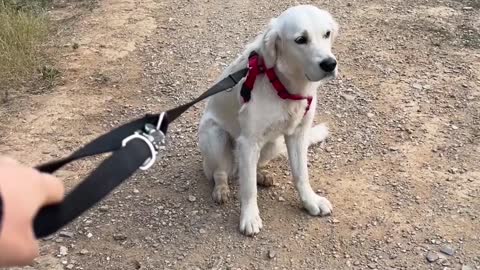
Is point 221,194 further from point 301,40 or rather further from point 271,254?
point 301,40

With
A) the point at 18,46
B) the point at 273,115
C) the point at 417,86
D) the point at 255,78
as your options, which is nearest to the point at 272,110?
the point at 273,115

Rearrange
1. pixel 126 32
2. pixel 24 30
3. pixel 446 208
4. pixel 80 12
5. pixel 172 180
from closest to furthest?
pixel 446 208
pixel 172 180
pixel 24 30
pixel 126 32
pixel 80 12

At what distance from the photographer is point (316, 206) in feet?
11.2

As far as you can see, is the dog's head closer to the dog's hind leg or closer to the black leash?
the dog's hind leg

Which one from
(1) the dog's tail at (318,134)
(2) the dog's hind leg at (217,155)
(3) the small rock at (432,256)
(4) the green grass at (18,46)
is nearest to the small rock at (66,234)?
(2) the dog's hind leg at (217,155)

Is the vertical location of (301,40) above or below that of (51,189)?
below

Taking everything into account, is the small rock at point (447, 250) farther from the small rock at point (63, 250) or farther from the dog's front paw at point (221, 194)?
the small rock at point (63, 250)

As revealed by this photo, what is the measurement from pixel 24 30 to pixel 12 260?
14.4 feet

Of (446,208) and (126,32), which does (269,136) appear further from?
(126,32)

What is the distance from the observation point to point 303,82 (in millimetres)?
3131

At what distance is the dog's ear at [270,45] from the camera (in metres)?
3.05

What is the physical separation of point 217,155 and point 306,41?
2.77 ft

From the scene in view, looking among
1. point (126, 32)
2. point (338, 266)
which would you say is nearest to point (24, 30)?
point (126, 32)

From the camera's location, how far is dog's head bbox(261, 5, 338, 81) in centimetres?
294
